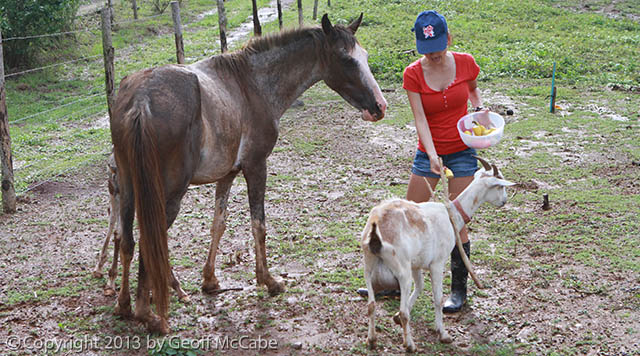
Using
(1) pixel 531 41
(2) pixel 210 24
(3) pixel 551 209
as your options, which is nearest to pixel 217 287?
(3) pixel 551 209

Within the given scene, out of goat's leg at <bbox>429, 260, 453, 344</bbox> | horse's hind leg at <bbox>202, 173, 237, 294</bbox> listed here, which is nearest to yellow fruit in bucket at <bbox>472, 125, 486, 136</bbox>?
goat's leg at <bbox>429, 260, 453, 344</bbox>

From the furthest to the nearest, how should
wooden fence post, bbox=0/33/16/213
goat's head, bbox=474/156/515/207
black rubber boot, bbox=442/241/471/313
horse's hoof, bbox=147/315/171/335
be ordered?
1. wooden fence post, bbox=0/33/16/213
2. black rubber boot, bbox=442/241/471/313
3. goat's head, bbox=474/156/515/207
4. horse's hoof, bbox=147/315/171/335

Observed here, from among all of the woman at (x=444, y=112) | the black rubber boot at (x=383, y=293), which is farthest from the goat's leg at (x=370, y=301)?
the woman at (x=444, y=112)

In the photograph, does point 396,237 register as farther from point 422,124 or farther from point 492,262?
point 492,262

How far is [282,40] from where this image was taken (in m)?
5.07

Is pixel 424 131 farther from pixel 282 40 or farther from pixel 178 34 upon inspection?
pixel 178 34

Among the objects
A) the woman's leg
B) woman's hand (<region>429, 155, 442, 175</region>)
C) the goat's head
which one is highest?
woman's hand (<region>429, 155, 442, 175</region>)

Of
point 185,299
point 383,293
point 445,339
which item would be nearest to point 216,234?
point 185,299

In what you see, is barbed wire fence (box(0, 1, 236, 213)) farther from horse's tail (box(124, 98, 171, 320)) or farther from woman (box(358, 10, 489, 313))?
woman (box(358, 10, 489, 313))

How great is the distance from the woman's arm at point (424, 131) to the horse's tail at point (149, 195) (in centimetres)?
196

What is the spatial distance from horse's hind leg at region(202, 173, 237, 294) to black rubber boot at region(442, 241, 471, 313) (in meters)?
1.99

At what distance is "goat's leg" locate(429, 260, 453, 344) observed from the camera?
4.12 metres

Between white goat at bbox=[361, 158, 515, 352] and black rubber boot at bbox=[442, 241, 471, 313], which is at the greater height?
white goat at bbox=[361, 158, 515, 352]

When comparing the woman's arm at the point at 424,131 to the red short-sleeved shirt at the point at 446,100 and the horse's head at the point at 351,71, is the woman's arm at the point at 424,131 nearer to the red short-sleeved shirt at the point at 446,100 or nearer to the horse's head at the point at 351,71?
the red short-sleeved shirt at the point at 446,100
